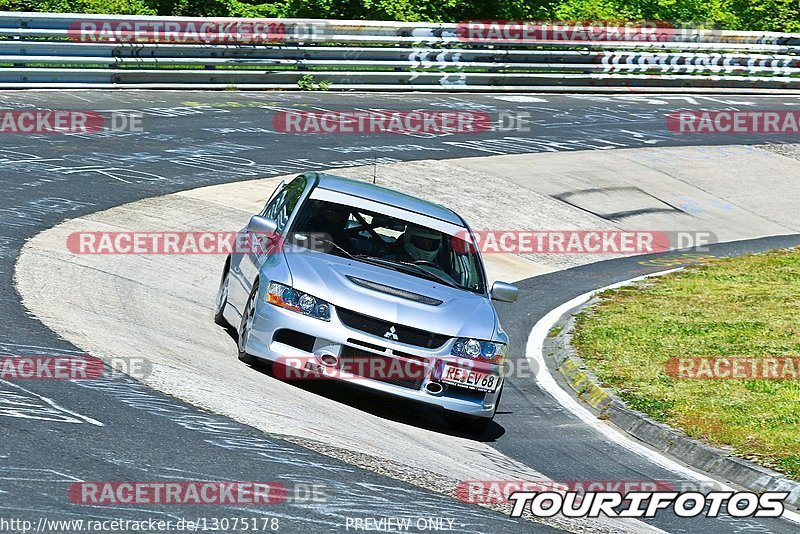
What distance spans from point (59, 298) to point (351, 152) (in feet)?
36.2

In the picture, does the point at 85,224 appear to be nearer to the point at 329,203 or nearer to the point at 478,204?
the point at 329,203

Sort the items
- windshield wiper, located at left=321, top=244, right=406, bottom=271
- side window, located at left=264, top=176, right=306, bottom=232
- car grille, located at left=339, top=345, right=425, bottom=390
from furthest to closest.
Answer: side window, located at left=264, top=176, right=306, bottom=232 < windshield wiper, located at left=321, top=244, right=406, bottom=271 < car grille, located at left=339, top=345, right=425, bottom=390

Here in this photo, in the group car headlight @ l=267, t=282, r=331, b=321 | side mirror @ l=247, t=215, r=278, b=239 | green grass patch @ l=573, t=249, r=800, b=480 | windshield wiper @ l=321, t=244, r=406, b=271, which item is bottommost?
green grass patch @ l=573, t=249, r=800, b=480

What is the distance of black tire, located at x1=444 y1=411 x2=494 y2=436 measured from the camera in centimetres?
958

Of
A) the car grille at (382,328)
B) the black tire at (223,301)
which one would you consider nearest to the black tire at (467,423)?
the car grille at (382,328)

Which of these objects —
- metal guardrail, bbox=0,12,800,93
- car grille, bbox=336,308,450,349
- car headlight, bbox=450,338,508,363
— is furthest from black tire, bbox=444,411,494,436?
metal guardrail, bbox=0,12,800,93

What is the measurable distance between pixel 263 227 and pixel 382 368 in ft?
5.87

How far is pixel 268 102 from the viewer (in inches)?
960

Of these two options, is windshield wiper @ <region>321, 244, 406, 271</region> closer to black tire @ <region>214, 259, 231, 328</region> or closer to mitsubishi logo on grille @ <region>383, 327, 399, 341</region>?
mitsubishi logo on grille @ <region>383, 327, 399, 341</region>

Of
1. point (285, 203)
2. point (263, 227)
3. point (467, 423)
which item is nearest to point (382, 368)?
point (467, 423)

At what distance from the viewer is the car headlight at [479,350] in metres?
9.30

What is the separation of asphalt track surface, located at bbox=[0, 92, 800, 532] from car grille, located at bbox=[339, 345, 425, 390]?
0.66 m

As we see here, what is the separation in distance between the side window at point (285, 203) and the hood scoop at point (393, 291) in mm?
1316

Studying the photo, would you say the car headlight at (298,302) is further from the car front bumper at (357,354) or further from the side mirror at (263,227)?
the side mirror at (263,227)
